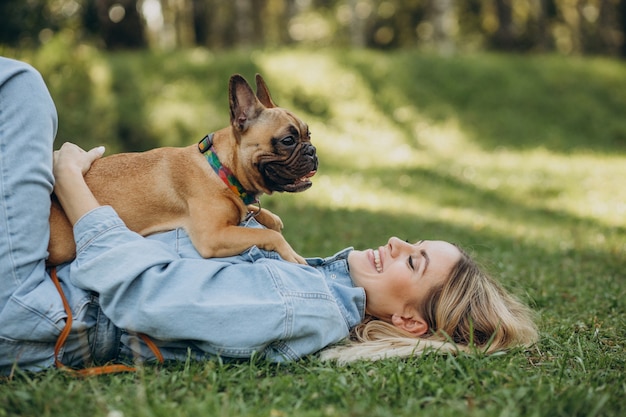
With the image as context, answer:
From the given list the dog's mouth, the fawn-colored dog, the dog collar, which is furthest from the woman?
the dog's mouth

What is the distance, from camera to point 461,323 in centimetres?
397

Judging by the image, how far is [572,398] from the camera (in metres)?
2.98

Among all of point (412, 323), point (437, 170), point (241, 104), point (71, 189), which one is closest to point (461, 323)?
point (412, 323)

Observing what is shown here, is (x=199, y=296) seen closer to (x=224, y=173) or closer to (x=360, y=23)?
(x=224, y=173)

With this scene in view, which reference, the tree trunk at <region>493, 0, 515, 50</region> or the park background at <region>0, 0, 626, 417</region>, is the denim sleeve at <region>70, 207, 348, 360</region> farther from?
the tree trunk at <region>493, 0, 515, 50</region>

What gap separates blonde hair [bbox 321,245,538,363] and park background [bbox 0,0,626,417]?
0.48ft

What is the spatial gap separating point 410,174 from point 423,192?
1308mm

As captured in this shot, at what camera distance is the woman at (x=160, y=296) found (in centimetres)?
337

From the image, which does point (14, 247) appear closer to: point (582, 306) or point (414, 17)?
point (582, 306)

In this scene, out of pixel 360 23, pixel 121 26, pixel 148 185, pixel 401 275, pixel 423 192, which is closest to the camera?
pixel 401 275

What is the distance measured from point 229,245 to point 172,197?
585 millimetres

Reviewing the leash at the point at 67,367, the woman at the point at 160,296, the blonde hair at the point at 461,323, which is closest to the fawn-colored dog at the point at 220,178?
the woman at the point at 160,296

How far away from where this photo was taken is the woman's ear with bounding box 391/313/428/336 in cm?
399

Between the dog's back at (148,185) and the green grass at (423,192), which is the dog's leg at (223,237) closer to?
the dog's back at (148,185)
